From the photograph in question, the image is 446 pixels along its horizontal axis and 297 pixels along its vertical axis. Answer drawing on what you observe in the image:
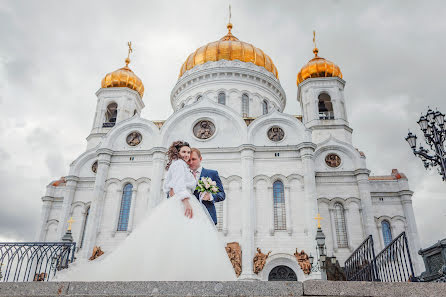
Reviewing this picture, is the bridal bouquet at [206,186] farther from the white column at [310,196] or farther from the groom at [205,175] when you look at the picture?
the white column at [310,196]

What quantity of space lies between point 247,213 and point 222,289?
14.1 metres

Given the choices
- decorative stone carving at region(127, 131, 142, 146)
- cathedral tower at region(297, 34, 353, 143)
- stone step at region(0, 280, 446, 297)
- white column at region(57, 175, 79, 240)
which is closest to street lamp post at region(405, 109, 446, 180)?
stone step at region(0, 280, 446, 297)

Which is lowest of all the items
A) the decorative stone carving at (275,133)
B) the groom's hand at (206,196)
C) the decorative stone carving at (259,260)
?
the groom's hand at (206,196)

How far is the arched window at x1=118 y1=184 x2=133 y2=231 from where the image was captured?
62.1 feet

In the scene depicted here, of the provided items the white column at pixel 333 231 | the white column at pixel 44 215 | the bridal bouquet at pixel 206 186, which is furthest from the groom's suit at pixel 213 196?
the white column at pixel 44 215

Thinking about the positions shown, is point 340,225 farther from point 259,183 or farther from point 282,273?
point 259,183

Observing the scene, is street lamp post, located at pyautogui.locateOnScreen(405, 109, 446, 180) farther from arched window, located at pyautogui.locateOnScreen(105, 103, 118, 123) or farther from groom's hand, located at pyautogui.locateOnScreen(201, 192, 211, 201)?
arched window, located at pyautogui.locateOnScreen(105, 103, 118, 123)

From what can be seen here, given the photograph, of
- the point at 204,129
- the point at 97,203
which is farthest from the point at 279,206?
the point at 97,203

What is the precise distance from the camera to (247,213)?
57.6 ft

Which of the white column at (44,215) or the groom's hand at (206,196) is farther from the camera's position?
the white column at (44,215)

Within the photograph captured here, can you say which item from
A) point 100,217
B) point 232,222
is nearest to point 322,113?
point 232,222

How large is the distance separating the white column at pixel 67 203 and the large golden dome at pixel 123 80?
8.24 metres

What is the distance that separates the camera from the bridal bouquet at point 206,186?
5363mm

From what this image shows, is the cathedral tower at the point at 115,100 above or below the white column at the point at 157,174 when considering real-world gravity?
above
